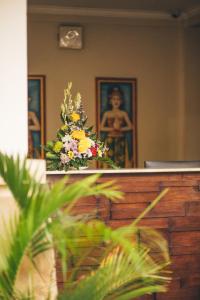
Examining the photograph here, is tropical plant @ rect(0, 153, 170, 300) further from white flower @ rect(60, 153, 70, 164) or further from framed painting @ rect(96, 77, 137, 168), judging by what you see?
framed painting @ rect(96, 77, 137, 168)

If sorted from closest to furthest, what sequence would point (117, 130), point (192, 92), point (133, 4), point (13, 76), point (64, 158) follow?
1. point (13, 76)
2. point (64, 158)
3. point (133, 4)
4. point (117, 130)
5. point (192, 92)

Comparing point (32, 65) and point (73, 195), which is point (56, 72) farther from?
point (73, 195)

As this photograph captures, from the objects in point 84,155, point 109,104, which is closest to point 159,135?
point 109,104

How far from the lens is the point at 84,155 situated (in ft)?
13.5

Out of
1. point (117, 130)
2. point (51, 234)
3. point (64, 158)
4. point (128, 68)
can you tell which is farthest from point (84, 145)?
point (128, 68)

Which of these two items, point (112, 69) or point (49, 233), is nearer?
point (49, 233)

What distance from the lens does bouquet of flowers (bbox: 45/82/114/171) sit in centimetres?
407

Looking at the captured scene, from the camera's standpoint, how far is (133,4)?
7035mm

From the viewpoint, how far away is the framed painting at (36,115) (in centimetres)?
711

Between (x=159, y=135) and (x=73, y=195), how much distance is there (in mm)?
5655

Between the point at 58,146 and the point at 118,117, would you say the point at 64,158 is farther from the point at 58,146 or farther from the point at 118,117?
the point at 118,117

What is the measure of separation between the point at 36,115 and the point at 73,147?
3.09 meters

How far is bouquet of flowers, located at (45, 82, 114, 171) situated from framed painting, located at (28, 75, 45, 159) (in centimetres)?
288

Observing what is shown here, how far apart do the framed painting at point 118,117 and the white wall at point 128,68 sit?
73 mm
